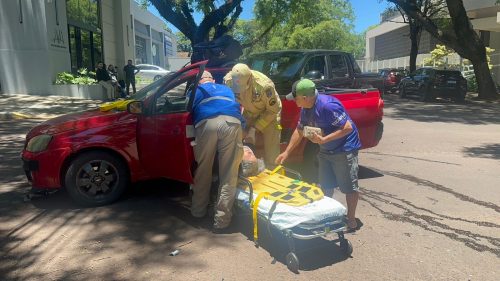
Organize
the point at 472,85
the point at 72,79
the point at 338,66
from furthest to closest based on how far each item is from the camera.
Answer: the point at 472,85
the point at 72,79
the point at 338,66

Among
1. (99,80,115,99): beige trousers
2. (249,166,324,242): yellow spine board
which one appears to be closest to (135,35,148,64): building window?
(99,80,115,99): beige trousers

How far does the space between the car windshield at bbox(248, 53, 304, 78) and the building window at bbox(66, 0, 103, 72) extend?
A: 14.9 metres

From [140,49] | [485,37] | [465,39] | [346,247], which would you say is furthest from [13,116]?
[140,49]

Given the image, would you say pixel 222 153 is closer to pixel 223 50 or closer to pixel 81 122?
pixel 81 122

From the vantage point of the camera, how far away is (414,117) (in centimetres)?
1509

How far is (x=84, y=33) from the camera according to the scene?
2247 cm

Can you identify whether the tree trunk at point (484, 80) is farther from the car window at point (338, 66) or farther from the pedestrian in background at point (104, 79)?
the pedestrian in background at point (104, 79)

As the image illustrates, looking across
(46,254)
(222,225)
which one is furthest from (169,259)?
(46,254)

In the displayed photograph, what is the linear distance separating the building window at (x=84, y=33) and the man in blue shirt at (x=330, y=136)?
18327 millimetres

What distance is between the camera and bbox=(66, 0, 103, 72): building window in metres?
20.9

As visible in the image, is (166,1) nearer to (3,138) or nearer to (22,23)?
(22,23)

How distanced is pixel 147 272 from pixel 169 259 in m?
0.30

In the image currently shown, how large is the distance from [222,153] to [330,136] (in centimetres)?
106

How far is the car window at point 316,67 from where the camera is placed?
7.33 m
